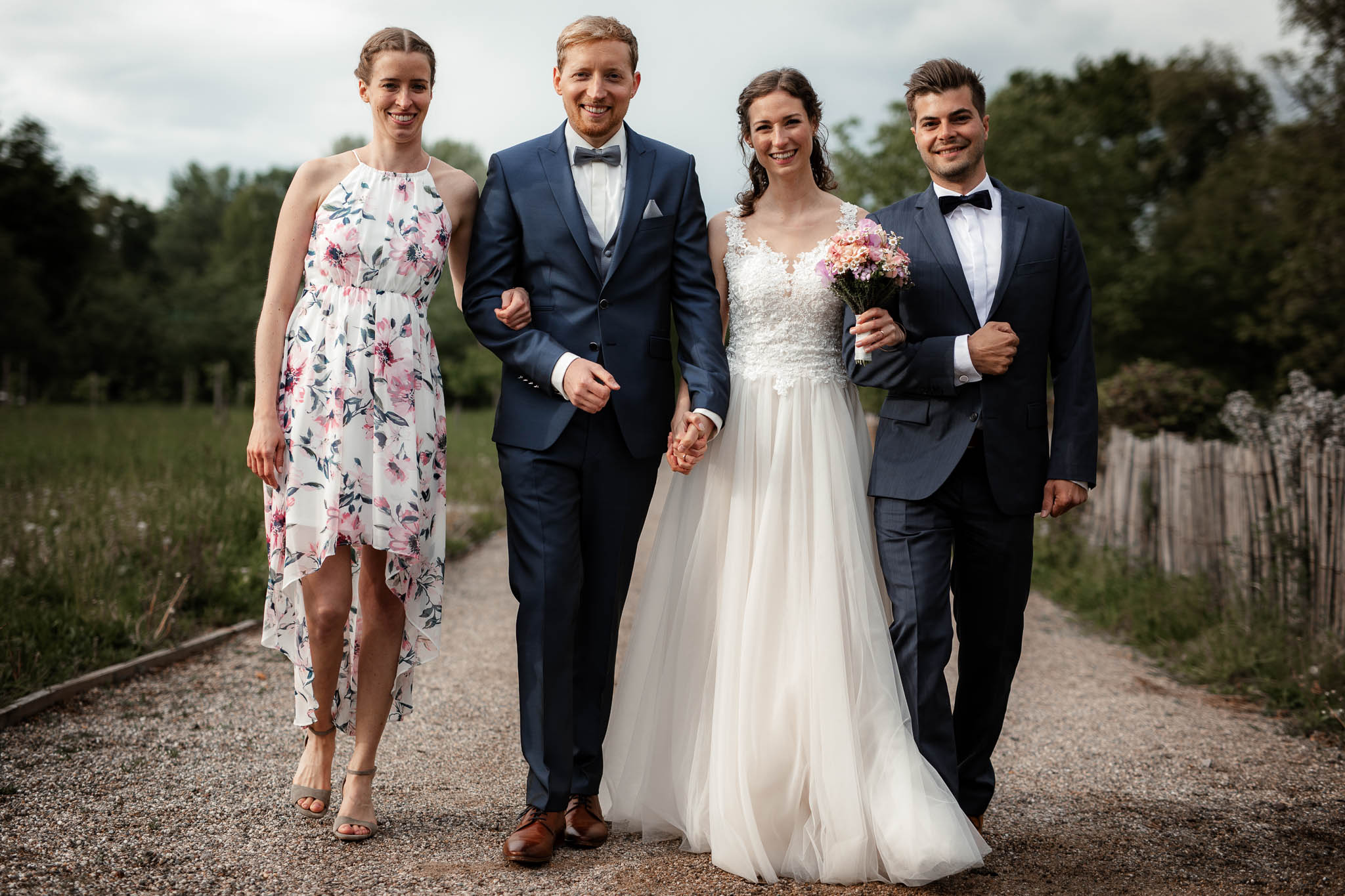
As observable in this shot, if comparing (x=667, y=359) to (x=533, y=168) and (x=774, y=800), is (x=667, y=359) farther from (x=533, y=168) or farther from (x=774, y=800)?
(x=774, y=800)

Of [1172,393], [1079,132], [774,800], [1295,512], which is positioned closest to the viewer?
[774,800]

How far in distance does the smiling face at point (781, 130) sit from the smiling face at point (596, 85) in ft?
1.51

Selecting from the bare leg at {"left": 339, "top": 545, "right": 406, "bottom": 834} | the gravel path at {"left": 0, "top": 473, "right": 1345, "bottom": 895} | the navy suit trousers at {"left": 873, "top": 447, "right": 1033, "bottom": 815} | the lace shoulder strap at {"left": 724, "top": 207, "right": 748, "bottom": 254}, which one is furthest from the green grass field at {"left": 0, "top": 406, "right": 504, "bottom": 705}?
the navy suit trousers at {"left": 873, "top": 447, "right": 1033, "bottom": 815}

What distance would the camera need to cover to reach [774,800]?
11.4 ft

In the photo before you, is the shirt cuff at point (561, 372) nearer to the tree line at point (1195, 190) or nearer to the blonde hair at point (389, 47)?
the blonde hair at point (389, 47)

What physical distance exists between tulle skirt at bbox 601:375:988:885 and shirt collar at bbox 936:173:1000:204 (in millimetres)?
762

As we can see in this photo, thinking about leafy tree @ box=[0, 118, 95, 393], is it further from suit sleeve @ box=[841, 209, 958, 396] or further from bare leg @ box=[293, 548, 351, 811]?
suit sleeve @ box=[841, 209, 958, 396]

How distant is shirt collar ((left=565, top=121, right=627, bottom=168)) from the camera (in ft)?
12.5

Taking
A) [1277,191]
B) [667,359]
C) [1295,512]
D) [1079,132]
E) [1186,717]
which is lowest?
[1186,717]

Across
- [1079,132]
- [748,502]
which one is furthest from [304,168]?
[1079,132]

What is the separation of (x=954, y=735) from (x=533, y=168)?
2.38 m

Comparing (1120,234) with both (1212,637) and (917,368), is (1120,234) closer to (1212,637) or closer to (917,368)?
(1212,637)

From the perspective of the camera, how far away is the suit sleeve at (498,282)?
11.8 ft

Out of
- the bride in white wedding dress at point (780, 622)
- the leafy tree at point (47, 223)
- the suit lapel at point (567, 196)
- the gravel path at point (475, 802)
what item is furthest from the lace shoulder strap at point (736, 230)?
the leafy tree at point (47, 223)
